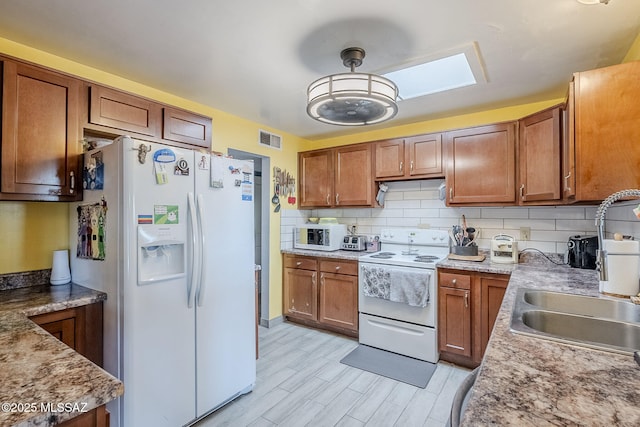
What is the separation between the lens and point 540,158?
2354 millimetres

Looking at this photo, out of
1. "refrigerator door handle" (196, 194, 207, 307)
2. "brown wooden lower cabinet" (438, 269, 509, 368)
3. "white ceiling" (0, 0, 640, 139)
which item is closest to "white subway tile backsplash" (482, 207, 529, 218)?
"brown wooden lower cabinet" (438, 269, 509, 368)

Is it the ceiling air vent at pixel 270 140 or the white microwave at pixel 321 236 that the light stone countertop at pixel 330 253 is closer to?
the white microwave at pixel 321 236

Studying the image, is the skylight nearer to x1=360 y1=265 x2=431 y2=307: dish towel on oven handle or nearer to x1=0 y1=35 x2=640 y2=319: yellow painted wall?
x1=0 y1=35 x2=640 y2=319: yellow painted wall

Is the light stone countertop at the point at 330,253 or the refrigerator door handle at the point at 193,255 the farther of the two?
the light stone countertop at the point at 330,253

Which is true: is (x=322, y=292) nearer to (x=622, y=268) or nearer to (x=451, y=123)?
(x=451, y=123)

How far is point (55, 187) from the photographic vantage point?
1.81 metres

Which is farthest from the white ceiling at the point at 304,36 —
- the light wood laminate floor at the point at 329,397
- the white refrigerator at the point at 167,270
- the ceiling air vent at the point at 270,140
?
the light wood laminate floor at the point at 329,397

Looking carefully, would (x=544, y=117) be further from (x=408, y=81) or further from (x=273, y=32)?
(x=273, y=32)

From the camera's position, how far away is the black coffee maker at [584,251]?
227 cm

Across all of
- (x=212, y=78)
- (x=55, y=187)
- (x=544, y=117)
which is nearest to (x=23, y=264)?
(x=55, y=187)

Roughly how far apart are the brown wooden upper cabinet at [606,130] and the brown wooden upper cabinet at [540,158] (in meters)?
0.60

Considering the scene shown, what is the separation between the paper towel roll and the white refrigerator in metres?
2.04

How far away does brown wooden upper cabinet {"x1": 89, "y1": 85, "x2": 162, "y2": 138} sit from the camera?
1.97 m

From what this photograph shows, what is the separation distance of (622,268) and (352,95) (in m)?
1.54
